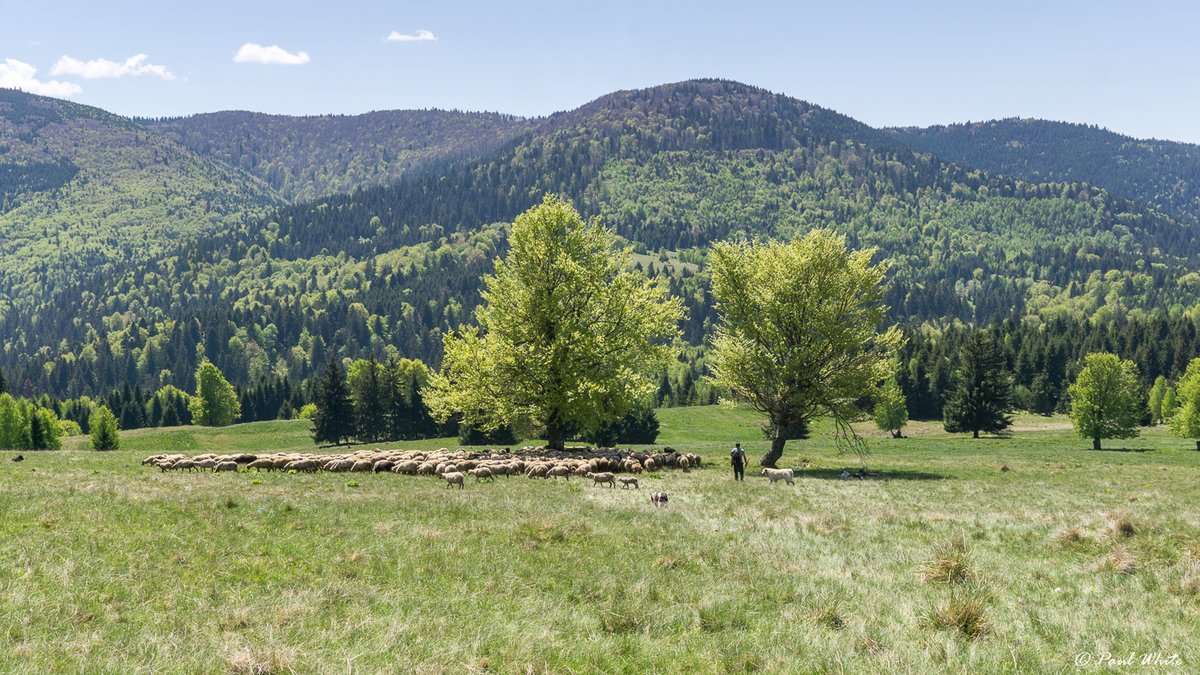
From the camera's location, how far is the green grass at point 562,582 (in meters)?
10.1

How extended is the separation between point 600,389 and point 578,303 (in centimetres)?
566

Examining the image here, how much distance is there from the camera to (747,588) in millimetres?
13992

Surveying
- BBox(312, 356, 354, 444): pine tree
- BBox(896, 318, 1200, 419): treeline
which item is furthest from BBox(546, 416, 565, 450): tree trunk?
BBox(896, 318, 1200, 419): treeline

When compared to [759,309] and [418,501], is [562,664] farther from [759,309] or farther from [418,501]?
[759,309]

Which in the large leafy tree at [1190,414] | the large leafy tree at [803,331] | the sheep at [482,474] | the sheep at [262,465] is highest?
the large leafy tree at [803,331]

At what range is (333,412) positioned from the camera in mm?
97500

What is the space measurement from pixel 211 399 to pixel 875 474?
134 metres

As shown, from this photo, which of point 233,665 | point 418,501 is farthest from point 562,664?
point 418,501

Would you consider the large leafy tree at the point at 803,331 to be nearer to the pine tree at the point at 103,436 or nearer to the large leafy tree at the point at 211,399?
the pine tree at the point at 103,436

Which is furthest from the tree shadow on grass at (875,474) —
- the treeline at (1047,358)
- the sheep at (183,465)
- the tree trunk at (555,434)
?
the treeline at (1047,358)

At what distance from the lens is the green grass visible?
10148 mm

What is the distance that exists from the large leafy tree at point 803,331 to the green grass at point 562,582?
1583 centimetres

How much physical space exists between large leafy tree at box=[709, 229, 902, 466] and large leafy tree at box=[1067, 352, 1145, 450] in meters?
54.4

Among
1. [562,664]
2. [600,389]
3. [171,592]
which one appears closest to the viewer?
[562,664]
